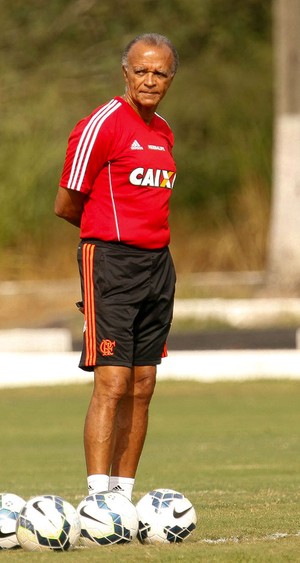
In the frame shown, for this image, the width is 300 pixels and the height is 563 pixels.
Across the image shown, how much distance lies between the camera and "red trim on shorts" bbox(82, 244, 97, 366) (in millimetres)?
7332

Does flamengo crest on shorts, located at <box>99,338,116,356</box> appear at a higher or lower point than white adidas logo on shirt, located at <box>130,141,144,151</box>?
lower

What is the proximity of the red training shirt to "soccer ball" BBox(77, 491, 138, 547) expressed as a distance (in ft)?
4.53

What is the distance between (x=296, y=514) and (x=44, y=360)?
28.8ft

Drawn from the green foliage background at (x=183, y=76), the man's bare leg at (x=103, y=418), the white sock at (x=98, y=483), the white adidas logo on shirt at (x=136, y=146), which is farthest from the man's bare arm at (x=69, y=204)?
the green foliage background at (x=183, y=76)

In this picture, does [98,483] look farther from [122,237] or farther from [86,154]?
[86,154]

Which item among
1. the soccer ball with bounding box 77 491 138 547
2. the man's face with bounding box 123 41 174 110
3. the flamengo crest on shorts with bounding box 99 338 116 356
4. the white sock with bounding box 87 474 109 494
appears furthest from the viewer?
the man's face with bounding box 123 41 174 110

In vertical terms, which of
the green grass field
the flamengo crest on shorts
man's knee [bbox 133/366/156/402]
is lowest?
the green grass field

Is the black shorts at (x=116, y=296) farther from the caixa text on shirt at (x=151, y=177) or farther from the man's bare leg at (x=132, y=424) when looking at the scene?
the caixa text on shirt at (x=151, y=177)

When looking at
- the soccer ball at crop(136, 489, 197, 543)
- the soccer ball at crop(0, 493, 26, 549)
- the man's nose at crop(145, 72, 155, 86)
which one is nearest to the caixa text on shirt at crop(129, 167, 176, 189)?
the man's nose at crop(145, 72, 155, 86)

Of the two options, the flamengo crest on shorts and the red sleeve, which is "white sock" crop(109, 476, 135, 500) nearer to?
the flamengo crest on shorts

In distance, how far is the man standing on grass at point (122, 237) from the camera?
7.31m

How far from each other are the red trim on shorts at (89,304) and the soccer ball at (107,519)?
92 cm

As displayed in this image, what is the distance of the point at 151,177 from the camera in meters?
7.40

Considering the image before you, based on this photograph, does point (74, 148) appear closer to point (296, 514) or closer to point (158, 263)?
point (158, 263)
